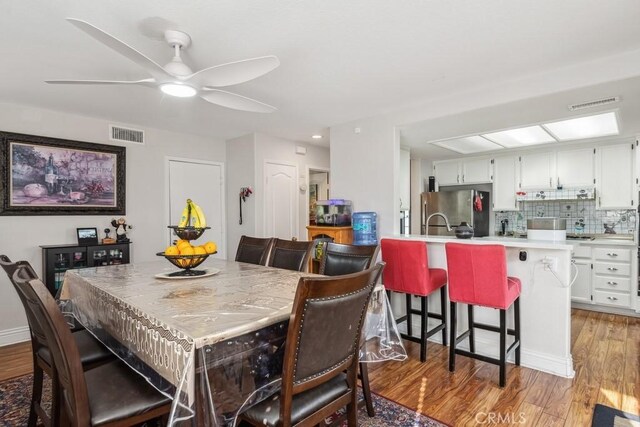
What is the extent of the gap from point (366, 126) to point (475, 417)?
286 centimetres

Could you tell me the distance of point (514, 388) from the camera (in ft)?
7.63

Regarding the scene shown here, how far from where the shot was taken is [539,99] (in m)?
2.71

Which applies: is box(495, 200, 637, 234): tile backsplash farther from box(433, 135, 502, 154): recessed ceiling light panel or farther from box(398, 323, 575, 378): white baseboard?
→ box(398, 323, 575, 378): white baseboard

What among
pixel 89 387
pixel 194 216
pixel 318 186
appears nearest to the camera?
pixel 89 387

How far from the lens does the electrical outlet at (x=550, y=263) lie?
2557 millimetres

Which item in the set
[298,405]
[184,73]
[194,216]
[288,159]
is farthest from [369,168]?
[298,405]

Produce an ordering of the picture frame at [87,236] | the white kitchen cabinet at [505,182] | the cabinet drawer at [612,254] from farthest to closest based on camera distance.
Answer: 1. the white kitchen cabinet at [505,182]
2. the cabinet drawer at [612,254]
3. the picture frame at [87,236]

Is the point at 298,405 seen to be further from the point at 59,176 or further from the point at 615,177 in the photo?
the point at 615,177

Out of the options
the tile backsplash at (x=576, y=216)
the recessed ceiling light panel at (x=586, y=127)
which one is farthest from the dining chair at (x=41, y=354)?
the tile backsplash at (x=576, y=216)

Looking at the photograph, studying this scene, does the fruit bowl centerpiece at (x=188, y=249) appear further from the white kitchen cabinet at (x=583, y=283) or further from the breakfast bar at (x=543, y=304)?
the white kitchen cabinet at (x=583, y=283)

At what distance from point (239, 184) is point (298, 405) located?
378 centimetres

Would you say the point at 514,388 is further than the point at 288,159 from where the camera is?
No

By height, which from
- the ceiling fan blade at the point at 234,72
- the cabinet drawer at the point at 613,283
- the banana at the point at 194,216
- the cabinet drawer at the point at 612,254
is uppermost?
the ceiling fan blade at the point at 234,72

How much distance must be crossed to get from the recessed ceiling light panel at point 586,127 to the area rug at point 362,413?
3.10 m
